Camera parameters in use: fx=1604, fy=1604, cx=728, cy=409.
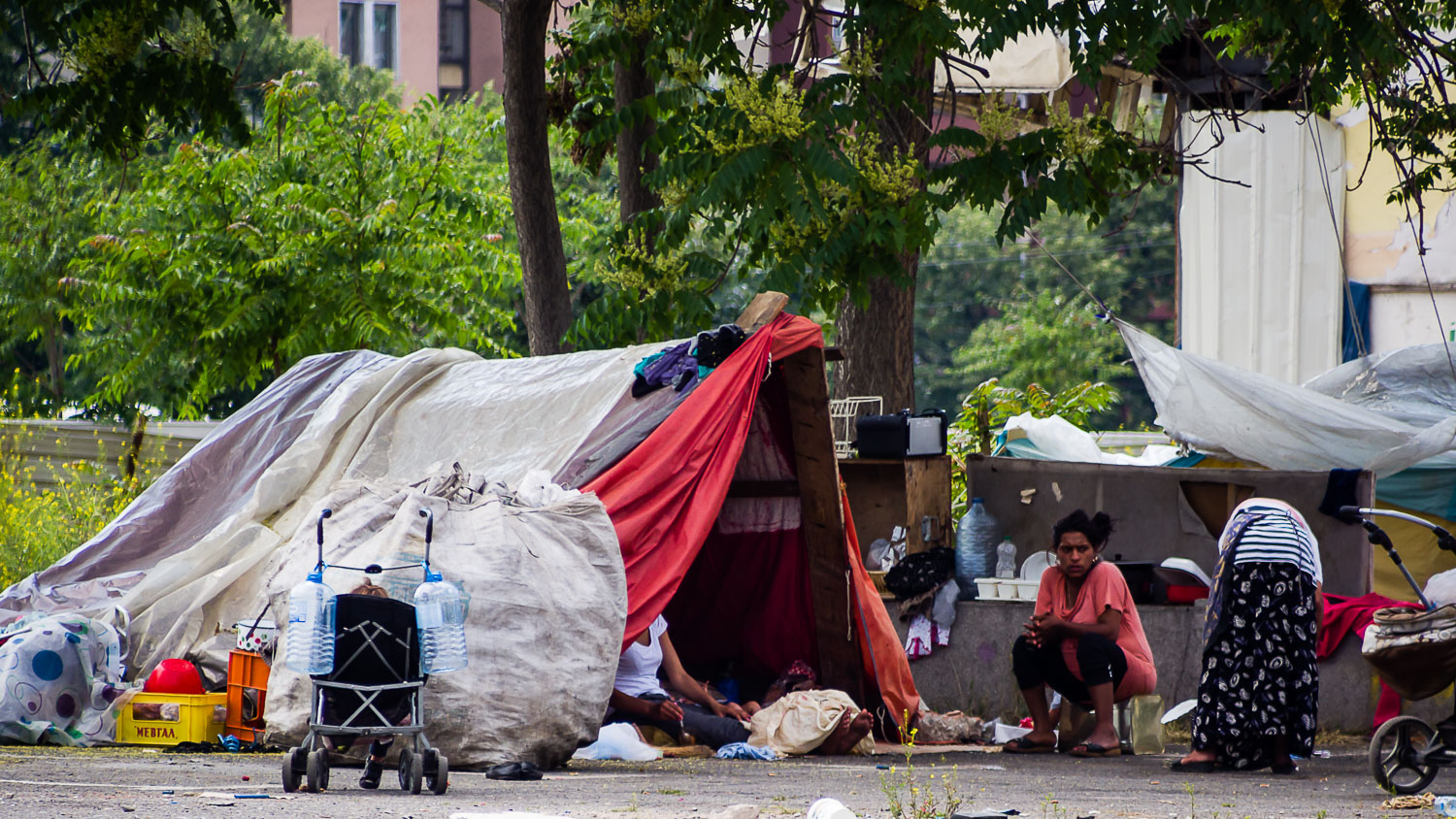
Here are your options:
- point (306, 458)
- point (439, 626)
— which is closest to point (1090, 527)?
point (439, 626)

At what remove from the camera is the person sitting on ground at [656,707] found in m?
7.42

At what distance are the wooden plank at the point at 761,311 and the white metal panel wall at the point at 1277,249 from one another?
29.9 feet

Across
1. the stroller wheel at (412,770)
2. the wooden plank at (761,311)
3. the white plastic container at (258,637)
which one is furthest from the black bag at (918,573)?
the stroller wheel at (412,770)

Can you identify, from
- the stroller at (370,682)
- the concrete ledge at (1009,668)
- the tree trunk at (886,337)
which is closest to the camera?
the stroller at (370,682)

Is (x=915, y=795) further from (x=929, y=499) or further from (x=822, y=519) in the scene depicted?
(x=929, y=499)

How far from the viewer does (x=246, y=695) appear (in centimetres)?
728

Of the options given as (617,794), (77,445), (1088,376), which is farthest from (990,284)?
(617,794)

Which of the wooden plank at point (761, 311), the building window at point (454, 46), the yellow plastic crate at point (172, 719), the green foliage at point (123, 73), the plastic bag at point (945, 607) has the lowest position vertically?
the yellow plastic crate at point (172, 719)

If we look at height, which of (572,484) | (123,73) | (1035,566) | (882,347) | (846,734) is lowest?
(846,734)

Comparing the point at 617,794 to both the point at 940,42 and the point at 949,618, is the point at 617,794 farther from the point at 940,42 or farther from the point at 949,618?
the point at 949,618

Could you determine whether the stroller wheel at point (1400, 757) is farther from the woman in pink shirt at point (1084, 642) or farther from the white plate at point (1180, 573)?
the white plate at point (1180, 573)

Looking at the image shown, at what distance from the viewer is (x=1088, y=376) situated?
32.3 meters

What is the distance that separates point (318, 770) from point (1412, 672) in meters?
3.84

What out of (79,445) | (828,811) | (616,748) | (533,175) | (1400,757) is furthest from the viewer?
(79,445)
